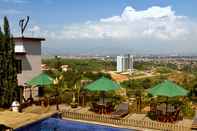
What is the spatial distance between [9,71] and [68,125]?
23.1 feet

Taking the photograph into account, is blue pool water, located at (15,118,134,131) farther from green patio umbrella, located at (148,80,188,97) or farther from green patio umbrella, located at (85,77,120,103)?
green patio umbrella, located at (148,80,188,97)

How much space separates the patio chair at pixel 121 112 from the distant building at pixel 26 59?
7940 millimetres

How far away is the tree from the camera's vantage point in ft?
73.7

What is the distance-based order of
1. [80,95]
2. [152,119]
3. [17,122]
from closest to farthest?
1. [17,122]
2. [152,119]
3. [80,95]

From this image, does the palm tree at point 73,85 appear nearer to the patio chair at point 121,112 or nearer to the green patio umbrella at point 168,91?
the patio chair at point 121,112

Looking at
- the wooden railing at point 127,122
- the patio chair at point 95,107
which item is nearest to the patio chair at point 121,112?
the wooden railing at point 127,122

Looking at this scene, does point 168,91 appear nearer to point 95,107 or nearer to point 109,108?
point 109,108

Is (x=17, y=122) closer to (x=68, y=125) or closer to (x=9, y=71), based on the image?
(x=68, y=125)

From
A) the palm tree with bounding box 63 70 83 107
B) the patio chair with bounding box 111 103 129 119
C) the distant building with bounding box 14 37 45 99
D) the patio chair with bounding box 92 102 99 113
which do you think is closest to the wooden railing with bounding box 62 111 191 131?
the patio chair with bounding box 111 103 129 119

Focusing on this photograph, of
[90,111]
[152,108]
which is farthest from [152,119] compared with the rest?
[90,111]

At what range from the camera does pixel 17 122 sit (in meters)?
16.8

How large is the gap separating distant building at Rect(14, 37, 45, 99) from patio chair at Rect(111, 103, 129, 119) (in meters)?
7.94

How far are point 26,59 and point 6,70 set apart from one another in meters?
3.55

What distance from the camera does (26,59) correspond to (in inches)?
1027
